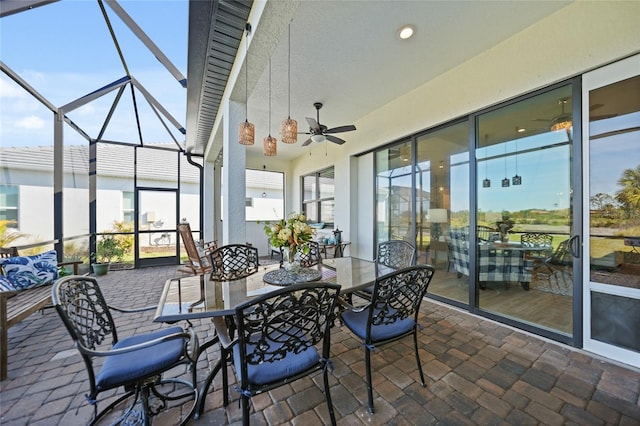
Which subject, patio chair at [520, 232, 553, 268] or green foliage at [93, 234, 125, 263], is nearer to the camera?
patio chair at [520, 232, 553, 268]

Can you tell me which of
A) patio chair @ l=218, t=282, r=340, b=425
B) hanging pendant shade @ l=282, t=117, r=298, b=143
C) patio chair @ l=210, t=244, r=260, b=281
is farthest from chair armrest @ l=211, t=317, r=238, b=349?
hanging pendant shade @ l=282, t=117, r=298, b=143

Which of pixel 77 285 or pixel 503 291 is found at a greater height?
pixel 77 285

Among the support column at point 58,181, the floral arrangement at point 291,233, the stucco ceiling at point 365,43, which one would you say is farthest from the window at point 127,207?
the floral arrangement at point 291,233

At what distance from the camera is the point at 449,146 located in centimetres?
355

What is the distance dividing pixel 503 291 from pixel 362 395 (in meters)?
2.54

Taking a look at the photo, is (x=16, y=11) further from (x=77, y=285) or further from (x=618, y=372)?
(x=618, y=372)

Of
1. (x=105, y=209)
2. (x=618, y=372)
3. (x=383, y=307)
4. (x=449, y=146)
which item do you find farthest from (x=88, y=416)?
(x=105, y=209)

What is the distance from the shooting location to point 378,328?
1799 mm

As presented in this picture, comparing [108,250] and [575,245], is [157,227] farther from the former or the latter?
[575,245]

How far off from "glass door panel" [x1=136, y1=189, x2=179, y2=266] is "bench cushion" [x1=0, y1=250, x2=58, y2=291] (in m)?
2.86

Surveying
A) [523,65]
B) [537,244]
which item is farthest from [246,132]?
[537,244]

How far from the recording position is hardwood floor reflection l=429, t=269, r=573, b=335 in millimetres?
2556

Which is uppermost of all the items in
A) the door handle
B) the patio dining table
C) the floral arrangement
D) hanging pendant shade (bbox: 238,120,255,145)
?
hanging pendant shade (bbox: 238,120,255,145)

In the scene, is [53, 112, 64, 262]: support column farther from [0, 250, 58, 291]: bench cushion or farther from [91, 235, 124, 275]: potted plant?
[91, 235, 124, 275]: potted plant
